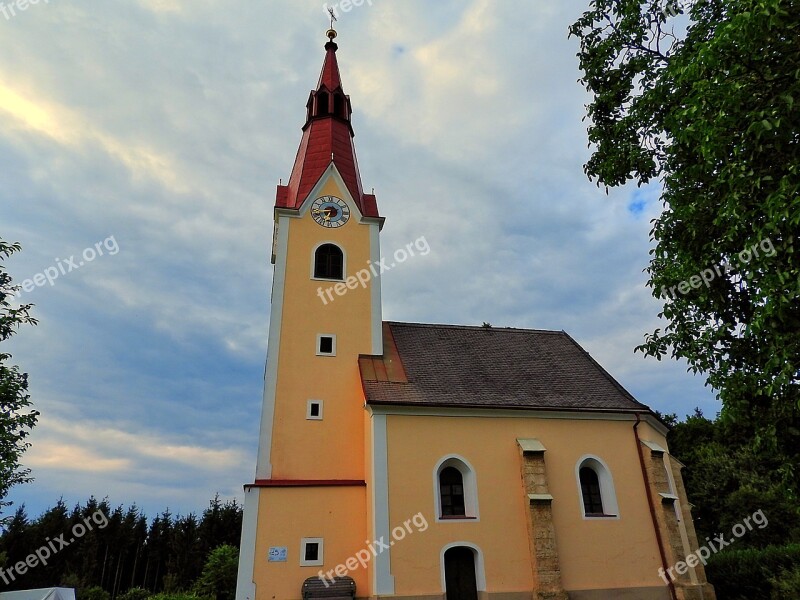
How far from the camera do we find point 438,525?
15.7 metres

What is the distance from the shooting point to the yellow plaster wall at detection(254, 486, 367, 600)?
49.3 feet

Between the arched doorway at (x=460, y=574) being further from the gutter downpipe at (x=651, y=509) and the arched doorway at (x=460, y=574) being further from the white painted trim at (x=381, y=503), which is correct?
the gutter downpipe at (x=651, y=509)

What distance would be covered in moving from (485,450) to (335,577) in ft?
19.6

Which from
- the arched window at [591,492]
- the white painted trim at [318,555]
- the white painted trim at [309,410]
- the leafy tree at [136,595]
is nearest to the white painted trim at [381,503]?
the white painted trim at [318,555]

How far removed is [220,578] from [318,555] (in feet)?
47.3

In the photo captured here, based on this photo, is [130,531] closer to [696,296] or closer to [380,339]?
[380,339]

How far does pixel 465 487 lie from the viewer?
1670 centimetres

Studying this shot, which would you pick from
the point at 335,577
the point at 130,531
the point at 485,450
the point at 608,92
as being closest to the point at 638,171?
the point at 608,92

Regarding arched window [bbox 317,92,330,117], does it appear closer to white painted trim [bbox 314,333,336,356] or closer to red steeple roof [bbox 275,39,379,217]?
red steeple roof [bbox 275,39,379,217]

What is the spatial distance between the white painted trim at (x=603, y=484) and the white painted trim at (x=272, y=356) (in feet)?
33.5

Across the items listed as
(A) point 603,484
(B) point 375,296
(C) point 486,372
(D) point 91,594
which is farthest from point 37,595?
(A) point 603,484

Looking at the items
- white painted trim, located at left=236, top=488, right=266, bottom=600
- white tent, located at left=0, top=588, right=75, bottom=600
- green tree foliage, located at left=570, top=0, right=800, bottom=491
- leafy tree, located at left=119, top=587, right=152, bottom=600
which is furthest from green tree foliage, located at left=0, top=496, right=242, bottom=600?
green tree foliage, located at left=570, top=0, right=800, bottom=491

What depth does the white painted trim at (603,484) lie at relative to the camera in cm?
1698

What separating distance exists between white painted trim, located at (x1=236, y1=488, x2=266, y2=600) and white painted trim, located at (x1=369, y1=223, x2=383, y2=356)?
6.64 metres
